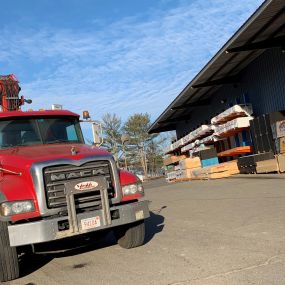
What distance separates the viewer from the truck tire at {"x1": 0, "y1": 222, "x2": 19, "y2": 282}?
631cm

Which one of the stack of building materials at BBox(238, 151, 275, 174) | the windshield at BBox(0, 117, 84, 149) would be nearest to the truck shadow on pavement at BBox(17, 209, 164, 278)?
the windshield at BBox(0, 117, 84, 149)

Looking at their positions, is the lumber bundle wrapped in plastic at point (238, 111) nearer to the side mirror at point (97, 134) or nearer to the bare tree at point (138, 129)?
the side mirror at point (97, 134)

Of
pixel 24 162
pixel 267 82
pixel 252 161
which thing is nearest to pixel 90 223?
pixel 24 162

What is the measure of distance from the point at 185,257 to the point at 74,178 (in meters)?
2.05

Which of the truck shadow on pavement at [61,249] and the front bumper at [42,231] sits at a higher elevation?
the front bumper at [42,231]

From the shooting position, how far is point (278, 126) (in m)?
23.3

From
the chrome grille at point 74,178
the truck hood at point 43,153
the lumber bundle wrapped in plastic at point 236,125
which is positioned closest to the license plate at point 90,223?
the chrome grille at point 74,178

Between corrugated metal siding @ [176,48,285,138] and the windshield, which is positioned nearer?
the windshield

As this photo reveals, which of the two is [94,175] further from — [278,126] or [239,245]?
[278,126]

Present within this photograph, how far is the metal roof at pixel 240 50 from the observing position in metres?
20.8

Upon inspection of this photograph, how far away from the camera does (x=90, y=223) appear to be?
6.59m

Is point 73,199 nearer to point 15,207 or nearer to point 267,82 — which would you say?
point 15,207

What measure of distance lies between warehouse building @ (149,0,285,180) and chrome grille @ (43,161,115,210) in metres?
14.8

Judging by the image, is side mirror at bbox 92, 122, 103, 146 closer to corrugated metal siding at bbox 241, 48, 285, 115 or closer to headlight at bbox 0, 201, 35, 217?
headlight at bbox 0, 201, 35, 217
